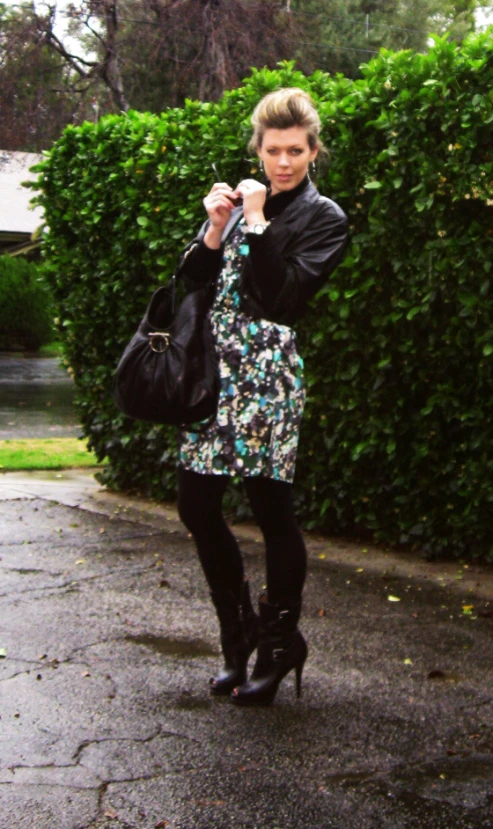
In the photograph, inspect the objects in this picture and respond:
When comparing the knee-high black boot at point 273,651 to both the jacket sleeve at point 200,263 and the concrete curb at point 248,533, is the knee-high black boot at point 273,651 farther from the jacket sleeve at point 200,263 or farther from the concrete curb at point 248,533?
the concrete curb at point 248,533

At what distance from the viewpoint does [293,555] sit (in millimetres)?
3695

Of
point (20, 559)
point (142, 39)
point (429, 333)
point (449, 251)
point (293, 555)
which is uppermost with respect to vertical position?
point (142, 39)

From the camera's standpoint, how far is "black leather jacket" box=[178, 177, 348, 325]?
344 centimetres

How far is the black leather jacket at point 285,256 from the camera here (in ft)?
11.3

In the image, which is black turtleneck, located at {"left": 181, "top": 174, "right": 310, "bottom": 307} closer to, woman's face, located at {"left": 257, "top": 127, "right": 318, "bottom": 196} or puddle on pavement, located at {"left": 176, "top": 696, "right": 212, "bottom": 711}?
woman's face, located at {"left": 257, "top": 127, "right": 318, "bottom": 196}

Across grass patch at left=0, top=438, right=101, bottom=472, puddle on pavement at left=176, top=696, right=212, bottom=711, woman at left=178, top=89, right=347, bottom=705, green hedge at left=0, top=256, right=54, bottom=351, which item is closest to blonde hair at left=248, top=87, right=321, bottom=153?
woman at left=178, top=89, right=347, bottom=705

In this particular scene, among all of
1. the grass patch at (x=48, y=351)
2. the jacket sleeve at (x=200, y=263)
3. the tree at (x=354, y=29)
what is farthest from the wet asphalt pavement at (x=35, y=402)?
the tree at (x=354, y=29)

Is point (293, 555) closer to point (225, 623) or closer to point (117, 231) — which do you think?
point (225, 623)

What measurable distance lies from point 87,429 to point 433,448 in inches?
120

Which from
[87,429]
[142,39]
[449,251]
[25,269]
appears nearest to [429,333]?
[449,251]

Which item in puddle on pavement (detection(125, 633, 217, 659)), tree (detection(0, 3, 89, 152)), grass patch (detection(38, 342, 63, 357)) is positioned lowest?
grass patch (detection(38, 342, 63, 357))

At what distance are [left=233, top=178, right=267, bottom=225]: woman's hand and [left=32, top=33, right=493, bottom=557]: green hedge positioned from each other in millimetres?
1774

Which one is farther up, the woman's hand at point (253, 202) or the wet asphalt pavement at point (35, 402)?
the woman's hand at point (253, 202)

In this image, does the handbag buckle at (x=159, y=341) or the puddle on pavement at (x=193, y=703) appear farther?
the puddle on pavement at (x=193, y=703)
